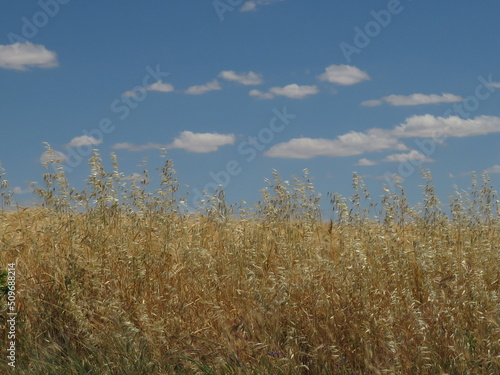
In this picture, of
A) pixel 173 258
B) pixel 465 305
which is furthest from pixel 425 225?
pixel 173 258

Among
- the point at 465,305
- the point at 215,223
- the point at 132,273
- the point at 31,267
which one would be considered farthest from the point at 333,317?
the point at 31,267

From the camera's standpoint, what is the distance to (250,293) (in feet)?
17.4

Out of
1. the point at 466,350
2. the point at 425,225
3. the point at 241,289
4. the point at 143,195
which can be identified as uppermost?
the point at 143,195

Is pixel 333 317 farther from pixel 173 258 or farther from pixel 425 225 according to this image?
pixel 425 225

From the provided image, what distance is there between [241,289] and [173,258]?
38.1 inches

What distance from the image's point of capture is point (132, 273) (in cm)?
574

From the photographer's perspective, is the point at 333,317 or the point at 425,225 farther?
the point at 425,225

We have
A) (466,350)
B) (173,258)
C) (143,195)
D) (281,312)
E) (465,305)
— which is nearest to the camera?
(466,350)

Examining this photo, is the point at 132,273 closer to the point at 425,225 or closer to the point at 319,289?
the point at 319,289

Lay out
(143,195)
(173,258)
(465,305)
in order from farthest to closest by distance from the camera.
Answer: (143,195) < (173,258) < (465,305)

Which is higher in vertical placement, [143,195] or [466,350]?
[143,195]

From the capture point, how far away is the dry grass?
4305 mm

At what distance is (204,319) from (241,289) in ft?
1.86

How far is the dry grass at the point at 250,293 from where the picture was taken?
14.1 ft
